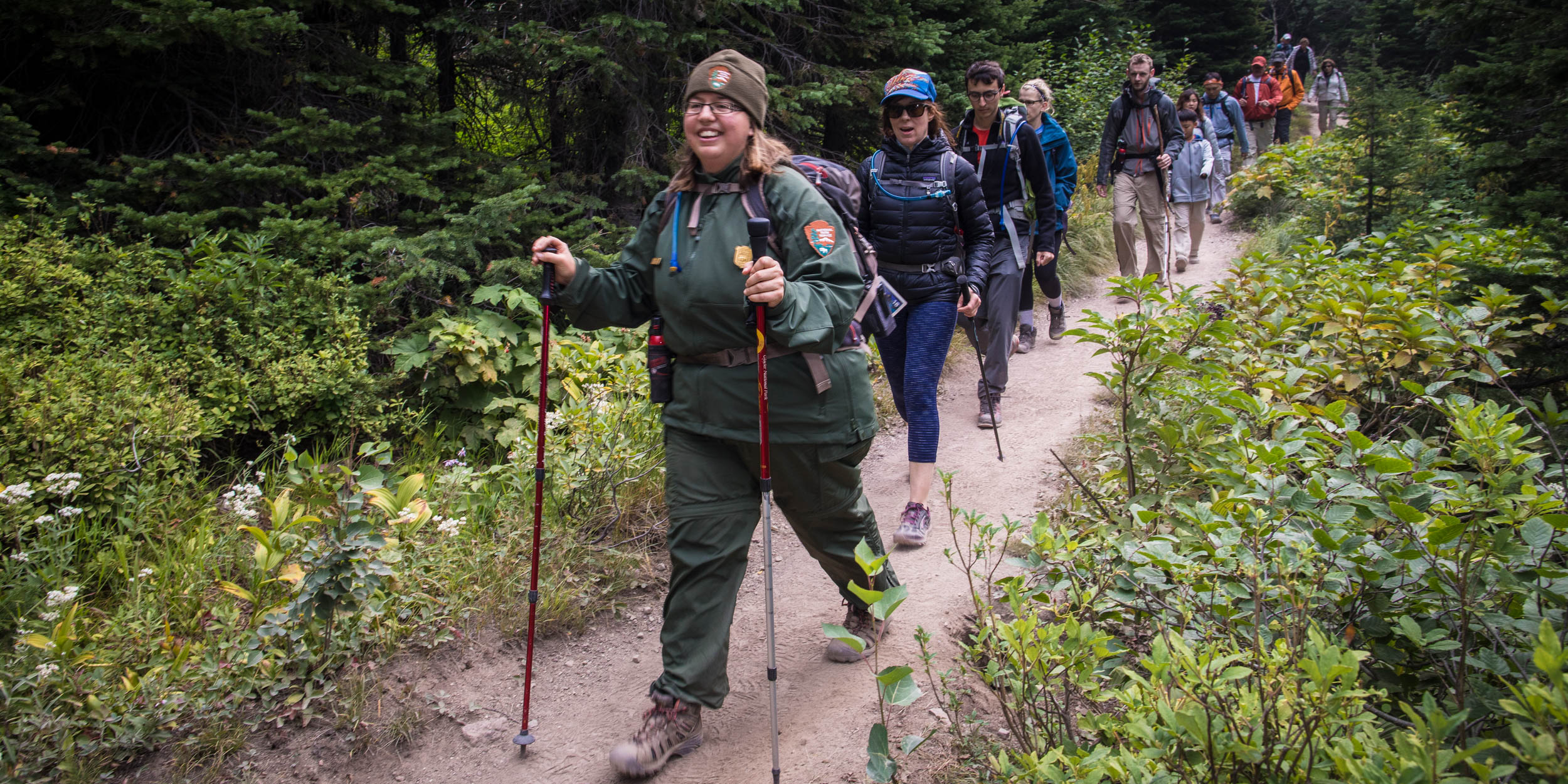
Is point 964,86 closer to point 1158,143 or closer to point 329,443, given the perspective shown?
point 1158,143

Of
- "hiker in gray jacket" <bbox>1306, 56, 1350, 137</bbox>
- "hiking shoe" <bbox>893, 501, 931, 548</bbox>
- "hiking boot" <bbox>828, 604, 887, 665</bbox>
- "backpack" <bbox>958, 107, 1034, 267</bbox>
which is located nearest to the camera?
"hiking boot" <bbox>828, 604, 887, 665</bbox>

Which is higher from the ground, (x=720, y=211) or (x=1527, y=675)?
(x=720, y=211)

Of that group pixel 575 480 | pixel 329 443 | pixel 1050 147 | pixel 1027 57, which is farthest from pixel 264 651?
pixel 1027 57

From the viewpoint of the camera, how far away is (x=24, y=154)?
5.41m

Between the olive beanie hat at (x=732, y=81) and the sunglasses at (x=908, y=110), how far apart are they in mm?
1992

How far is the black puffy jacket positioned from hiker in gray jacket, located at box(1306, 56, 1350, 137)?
65.0ft

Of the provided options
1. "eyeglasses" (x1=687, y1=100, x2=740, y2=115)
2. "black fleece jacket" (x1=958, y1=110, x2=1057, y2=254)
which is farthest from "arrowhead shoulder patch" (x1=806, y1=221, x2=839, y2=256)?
"black fleece jacket" (x1=958, y1=110, x2=1057, y2=254)

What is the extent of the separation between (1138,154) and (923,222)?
5.38 m

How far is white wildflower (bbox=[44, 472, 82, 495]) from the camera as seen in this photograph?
368cm

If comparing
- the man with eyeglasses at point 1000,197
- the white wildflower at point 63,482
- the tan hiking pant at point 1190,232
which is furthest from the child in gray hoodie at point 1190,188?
the white wildflower at point 63,482

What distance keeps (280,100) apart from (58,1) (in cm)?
151

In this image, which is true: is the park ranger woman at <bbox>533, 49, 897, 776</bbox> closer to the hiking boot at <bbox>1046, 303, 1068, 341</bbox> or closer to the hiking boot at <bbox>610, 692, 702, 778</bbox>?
the hiking boot at <bbox>610, 692, 702, 778</bbox>

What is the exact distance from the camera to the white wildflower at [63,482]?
368 centimetres

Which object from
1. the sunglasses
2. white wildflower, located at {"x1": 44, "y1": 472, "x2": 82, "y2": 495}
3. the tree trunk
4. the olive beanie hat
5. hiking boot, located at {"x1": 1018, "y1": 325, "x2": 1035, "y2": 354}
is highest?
the tree trunk
